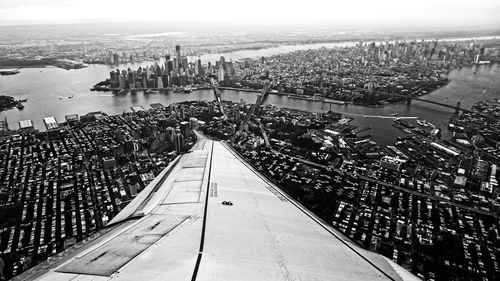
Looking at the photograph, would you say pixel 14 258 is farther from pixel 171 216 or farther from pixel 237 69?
pixel 237 69

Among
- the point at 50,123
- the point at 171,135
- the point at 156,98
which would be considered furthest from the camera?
the point at 156,98

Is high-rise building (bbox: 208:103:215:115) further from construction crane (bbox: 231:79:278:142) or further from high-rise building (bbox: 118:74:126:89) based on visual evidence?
high-rise building (bbox: 118:74:126:89)

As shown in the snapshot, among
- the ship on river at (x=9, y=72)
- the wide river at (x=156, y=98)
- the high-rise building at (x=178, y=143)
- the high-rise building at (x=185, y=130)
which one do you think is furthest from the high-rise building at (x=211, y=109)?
the ship on river at (x=9, y=72)

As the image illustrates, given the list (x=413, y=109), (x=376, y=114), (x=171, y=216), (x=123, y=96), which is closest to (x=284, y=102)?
(x=376, y=114)

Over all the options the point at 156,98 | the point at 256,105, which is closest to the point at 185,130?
the point at 256,105

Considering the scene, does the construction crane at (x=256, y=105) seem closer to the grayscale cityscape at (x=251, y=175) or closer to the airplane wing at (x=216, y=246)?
the grayscale cityscape at (x=251, y=175)

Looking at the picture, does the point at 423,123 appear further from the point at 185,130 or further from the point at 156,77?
the point at 156,77
